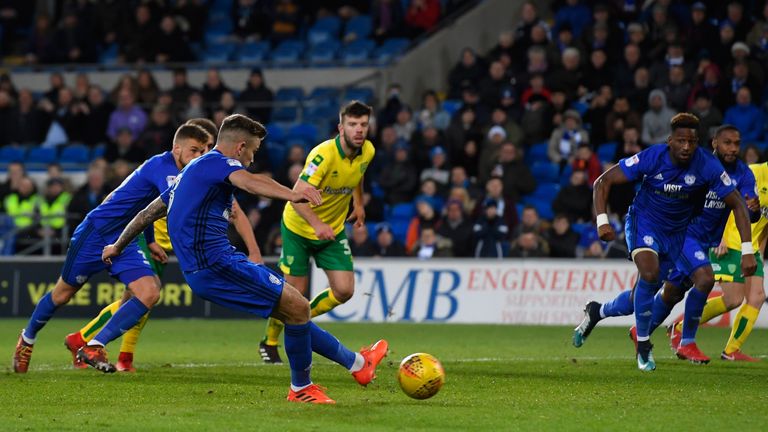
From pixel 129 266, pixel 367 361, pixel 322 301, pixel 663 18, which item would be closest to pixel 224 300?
pixel 367 361

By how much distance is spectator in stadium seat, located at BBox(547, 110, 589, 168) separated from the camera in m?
20.6

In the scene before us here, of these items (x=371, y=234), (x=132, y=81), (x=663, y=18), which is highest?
(x=663, y=18)

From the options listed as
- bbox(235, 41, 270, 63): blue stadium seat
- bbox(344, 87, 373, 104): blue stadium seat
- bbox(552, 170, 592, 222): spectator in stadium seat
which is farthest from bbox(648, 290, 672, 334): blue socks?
bbox(235, 41, 270, 63): blue stadium seat

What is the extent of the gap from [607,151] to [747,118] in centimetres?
216

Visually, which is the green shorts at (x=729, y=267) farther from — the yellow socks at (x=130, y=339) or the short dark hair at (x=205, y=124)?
the yellow socks at (x=130, y=339)

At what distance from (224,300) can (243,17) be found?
61.3 ft

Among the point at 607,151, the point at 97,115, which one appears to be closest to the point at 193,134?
the point at 607,151

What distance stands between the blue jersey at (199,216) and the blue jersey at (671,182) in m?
3.95

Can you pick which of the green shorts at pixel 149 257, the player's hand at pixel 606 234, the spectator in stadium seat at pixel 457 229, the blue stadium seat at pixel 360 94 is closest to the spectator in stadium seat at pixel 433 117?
the blue stadium seat at pixel 360 94

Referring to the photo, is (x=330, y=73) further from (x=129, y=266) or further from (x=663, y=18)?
(x=129, y=266)

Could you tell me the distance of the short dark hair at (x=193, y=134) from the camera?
1096cm

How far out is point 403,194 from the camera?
2150cm

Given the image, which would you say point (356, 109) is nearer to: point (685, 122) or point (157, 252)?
point (157, 252)

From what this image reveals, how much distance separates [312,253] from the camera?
12.5 meters
